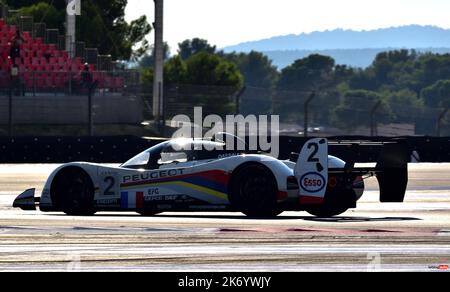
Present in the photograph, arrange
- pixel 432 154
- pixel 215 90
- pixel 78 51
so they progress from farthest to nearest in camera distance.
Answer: pixel 78 51 < pixel 215 90 < pixel 432 154

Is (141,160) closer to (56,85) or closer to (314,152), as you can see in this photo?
(314,152)

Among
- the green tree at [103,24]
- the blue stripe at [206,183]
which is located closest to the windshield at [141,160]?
the blue stripe at [206,183]

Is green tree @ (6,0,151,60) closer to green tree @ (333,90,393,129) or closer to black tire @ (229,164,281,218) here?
green tree @ (333,90,393,129)

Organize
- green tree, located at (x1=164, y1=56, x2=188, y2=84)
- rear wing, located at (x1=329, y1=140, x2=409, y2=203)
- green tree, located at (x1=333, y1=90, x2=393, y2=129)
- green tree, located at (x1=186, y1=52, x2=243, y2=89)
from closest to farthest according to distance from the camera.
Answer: rear wing, located at (x1=329, y1=140, x2=409, y2=203)
green tree, located at (x1=333, y1=90, x2=393, y2=129)
green tree, located at (x1=186, y1=52, x2=243, y2=89)
green tree, located at (x1=164, y1=56, x2=188, y2=84)

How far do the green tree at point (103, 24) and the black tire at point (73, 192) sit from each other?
1528 inches

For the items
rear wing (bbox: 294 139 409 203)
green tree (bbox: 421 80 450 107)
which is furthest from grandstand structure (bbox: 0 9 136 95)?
green tree (bbox: 421 80 450 107)

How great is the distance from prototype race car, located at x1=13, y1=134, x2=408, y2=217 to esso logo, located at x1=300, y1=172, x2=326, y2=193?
0.5 inches

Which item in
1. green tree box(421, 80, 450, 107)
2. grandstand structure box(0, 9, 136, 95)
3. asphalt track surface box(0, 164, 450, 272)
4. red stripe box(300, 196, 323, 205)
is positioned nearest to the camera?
asphalt track surface box(0, 164, 450, 272)

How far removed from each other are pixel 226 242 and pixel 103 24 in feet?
159

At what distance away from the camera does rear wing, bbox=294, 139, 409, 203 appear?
13.4 meters

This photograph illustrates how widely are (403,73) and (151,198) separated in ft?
574

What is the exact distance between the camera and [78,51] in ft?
148

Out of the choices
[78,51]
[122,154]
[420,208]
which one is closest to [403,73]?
[78,51]
